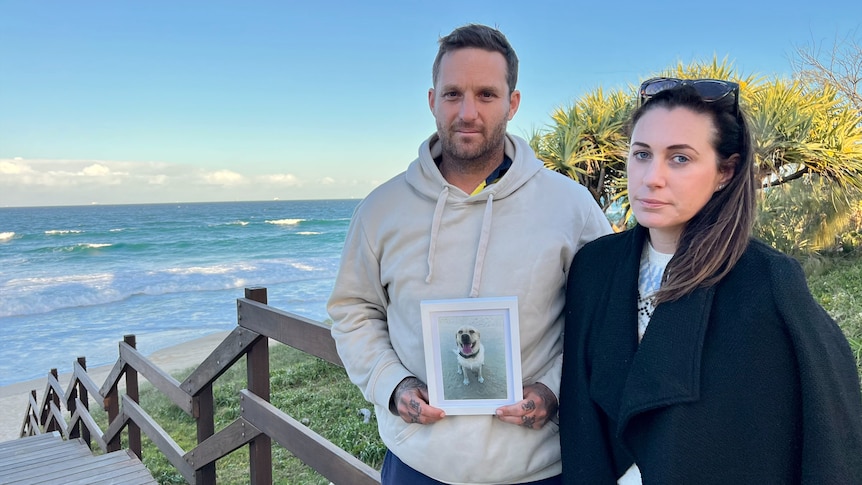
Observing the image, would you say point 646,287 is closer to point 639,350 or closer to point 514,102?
point 639,350

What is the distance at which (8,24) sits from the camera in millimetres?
29094

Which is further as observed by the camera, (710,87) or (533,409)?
(533,409)

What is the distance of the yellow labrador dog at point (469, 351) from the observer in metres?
1.33

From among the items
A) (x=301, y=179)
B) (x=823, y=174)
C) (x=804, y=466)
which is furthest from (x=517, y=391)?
(x=301, y=179)

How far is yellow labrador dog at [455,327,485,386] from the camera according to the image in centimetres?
133

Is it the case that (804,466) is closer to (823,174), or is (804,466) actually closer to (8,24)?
(823,174)

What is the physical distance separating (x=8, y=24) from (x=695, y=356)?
122 ft

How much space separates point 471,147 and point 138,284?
2425 centimetres

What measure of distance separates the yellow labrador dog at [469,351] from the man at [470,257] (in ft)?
0.35

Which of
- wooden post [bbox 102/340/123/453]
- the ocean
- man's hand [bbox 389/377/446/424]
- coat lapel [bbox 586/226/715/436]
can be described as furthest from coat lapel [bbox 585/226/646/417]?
the ocean

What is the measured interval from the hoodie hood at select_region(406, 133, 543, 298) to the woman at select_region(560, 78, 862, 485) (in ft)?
0.89

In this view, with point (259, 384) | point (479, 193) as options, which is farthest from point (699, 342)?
point (259, 384)

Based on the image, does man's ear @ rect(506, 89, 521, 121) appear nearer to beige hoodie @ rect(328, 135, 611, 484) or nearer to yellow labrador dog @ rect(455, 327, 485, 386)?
beige hoodie @ rect(328, 135, 611, 484)

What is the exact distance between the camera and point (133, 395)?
15.7ft
